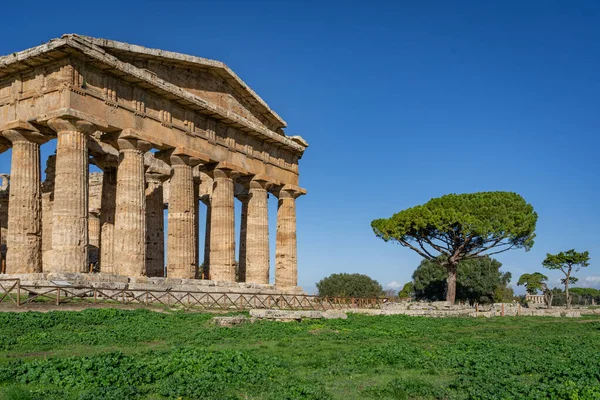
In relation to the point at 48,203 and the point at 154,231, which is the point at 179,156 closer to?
the point at 154,231

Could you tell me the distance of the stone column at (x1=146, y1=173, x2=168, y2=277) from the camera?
33.0 meters

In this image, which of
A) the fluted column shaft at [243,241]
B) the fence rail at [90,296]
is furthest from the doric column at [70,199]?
the fluted column shaft at [243,241]

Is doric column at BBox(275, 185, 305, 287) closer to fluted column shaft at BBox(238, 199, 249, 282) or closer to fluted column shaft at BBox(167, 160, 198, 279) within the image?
fluted column shaft at BBox(238, 199, 249, 282)

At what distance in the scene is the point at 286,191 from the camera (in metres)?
39.0

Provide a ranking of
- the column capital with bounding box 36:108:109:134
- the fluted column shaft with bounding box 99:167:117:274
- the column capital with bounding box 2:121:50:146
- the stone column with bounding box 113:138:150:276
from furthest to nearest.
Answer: the fluted column shaft with bounding box 99:167:117:274 → the stone column with bounding box 113:138:150:276 → the column capital with bounding box 2:121:50:146 → the column capital with bounding box 36:108:109:134

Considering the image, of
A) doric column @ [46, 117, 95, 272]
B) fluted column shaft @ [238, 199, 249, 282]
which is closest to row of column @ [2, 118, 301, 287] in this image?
doric column @ [46, 117, 95, 272]

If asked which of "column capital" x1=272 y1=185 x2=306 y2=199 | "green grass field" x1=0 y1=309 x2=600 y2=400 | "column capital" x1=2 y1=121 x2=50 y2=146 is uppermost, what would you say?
"column capital" x1=2 y1=121 x2=50 y2=146

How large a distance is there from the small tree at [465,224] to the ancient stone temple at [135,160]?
13.5 meters

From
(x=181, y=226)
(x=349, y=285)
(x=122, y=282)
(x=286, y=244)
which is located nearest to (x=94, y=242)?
(x=181, y=226)

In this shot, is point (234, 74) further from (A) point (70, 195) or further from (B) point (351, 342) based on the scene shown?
(B) point (351, 342)

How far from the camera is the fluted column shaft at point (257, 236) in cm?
3578

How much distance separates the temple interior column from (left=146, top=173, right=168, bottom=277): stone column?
7743mm

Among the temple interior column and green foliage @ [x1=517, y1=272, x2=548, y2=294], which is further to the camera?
green foliage @ [x1=517, y1=272, x2=548, y2=294]

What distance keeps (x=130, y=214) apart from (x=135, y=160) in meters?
2.51
